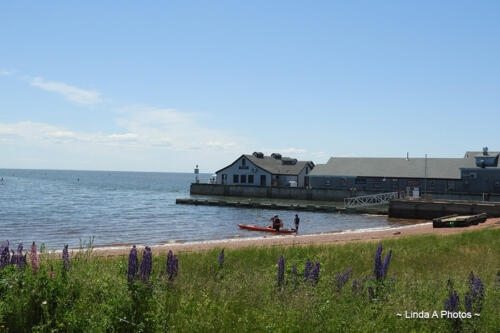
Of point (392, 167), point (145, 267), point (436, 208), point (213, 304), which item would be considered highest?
point (392, 167)

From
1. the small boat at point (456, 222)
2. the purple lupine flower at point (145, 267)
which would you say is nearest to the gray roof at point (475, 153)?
the small boat at point (456, 222)

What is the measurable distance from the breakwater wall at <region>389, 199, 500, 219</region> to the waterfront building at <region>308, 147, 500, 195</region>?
11.1 metres

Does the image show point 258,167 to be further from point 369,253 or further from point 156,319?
point 156,319

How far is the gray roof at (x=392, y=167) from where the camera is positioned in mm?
68856

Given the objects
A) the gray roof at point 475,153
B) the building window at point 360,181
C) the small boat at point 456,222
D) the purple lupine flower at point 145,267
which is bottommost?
the small boat at point 456,222

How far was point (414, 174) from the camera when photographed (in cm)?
7025

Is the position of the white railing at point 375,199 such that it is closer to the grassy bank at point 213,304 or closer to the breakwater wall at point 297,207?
the breakwater wall at point 297,207

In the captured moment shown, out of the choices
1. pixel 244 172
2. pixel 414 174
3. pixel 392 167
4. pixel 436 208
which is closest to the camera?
pixel 436 208

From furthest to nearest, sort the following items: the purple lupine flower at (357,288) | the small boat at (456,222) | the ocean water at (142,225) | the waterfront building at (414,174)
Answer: the waterfront building at (414,174) → the small boat at (456,222) → the ocean water at (142,225) → the purple lupine flower at (357,288)

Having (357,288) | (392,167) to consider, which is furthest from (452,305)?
(392,167)

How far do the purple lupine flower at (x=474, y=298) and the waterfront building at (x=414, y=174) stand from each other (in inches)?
2192

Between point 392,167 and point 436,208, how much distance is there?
25739 mm

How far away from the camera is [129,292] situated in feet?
23.8

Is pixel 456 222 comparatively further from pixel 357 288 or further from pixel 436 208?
pixel 357 288
